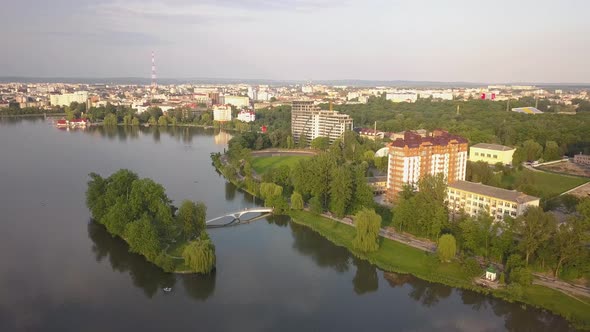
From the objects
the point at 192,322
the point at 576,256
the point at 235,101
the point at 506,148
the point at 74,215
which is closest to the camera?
the point at 192,322

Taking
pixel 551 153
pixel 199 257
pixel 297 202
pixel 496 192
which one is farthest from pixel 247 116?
pixel 199 257

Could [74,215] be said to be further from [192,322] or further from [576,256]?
[576,256]

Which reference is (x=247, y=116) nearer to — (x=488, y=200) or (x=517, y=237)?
(x=488, y=200)

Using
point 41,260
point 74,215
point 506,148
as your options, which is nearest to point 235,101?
point 506,148

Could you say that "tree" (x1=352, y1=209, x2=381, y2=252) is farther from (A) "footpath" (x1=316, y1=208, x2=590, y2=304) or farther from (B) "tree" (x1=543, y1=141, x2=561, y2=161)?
(B) "tree" (x1=543, y1=141, x2=561, y2=161)

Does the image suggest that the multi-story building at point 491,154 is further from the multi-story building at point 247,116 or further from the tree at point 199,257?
the multi-story building at point 247,116

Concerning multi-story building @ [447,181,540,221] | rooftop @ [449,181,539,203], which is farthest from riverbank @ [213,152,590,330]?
rooftop @ [449,181,539,203]
